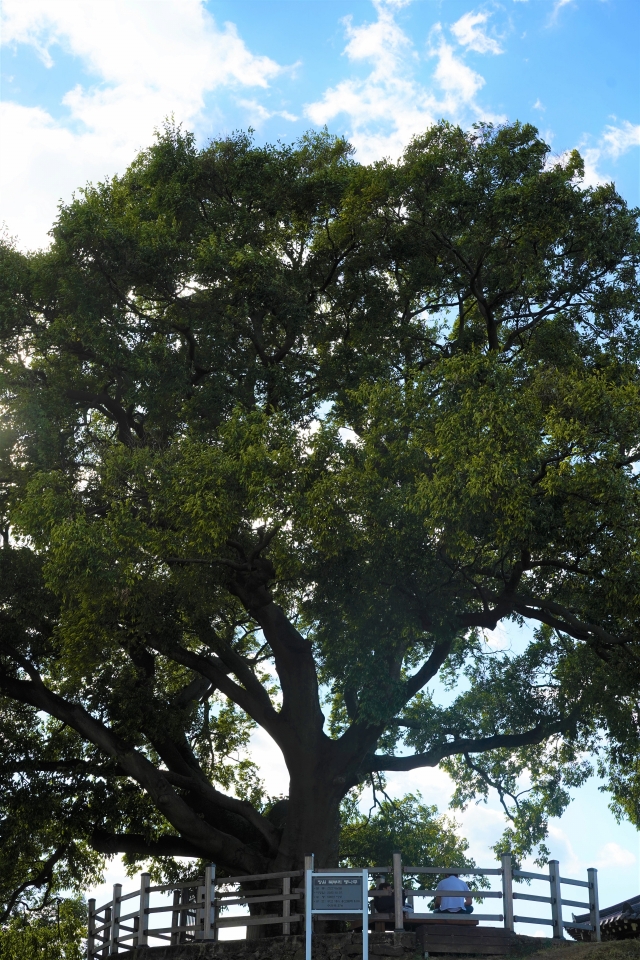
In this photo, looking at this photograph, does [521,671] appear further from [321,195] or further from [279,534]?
[321,195]

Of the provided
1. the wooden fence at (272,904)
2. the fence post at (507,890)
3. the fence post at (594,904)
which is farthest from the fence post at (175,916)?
the fence post at (594,904)

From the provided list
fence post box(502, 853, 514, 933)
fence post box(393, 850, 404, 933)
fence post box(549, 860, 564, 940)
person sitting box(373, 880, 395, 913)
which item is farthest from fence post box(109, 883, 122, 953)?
fence post box(549, 860, 564, 940)

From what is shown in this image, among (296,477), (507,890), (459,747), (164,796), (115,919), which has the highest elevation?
(296,477)

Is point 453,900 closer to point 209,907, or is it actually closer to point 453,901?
point 453,901

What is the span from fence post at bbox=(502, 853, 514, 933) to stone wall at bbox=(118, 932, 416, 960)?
1.66 metres

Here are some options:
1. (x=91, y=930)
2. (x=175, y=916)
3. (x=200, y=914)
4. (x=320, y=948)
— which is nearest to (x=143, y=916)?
(x=175, y=916)

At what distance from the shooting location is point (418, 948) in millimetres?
15609

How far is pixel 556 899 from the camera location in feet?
57.0

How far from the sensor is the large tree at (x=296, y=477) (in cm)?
1672

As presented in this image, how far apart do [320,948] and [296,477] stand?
728 cm

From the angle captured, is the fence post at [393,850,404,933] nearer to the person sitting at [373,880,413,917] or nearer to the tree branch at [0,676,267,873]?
the person sitting at [373,880,413,917]

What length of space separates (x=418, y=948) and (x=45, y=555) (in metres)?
9.71

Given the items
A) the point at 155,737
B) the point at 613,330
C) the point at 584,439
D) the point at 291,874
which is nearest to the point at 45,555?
the point at 155,737

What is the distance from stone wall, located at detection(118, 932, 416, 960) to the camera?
15499 millimetres
